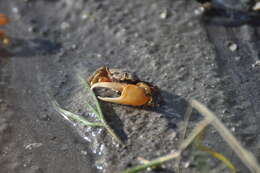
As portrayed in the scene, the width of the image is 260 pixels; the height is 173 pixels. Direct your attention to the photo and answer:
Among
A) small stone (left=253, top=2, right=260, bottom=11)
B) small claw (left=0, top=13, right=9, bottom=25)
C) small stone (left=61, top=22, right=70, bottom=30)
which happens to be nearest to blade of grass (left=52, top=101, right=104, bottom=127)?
small stone (left=61, top=22, right=70, bottom=30)

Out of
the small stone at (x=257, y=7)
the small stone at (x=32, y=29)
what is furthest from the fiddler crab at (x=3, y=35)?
the small stone at (x=257, y=7)

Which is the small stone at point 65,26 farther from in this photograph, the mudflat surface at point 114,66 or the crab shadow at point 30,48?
the crab shadow at point 30,48

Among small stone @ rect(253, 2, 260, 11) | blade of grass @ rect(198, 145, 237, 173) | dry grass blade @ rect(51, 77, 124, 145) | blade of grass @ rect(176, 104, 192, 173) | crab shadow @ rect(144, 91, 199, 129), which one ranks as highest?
small stone @ rect(253, 2, 260, 11)

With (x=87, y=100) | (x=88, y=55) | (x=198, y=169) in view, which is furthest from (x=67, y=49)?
(x=198, y=169)

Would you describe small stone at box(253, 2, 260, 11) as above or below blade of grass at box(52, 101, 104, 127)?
above

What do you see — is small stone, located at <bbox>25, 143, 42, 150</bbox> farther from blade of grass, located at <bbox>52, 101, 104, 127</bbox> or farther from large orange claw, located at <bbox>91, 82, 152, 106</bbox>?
large orange claw, located at <bbox>91, 82, 152, 106</bbox>

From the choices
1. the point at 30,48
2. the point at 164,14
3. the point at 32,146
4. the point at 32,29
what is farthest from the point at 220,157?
the point at 32,29
